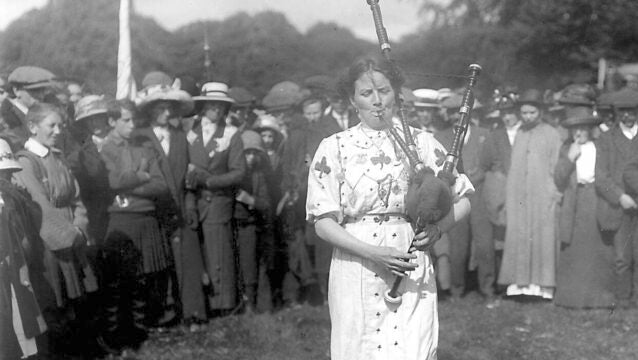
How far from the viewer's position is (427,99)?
9453 millimetres

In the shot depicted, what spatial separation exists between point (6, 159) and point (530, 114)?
5741 mm

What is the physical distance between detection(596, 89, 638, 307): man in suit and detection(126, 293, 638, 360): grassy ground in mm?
384

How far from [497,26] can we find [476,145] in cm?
846

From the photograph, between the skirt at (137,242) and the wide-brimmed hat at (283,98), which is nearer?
the skirt at (137,242)

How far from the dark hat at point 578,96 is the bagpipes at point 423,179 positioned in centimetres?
530

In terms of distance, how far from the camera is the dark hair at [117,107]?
6.69m

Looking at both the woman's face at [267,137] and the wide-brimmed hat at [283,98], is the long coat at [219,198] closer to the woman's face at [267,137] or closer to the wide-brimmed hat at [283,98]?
the woman's face at [267,137]

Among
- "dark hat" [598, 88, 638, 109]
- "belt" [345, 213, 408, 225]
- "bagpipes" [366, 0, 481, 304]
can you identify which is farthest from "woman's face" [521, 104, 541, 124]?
"belt" [345, 213, 408, 225]

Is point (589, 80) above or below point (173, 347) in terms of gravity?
above

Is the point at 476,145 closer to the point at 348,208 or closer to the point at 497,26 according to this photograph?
the point at 348,208

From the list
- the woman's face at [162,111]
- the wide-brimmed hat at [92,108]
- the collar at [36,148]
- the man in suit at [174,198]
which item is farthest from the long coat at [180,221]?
the collar at [36,148]

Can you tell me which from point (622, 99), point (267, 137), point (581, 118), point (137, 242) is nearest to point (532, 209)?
point (581, 118)

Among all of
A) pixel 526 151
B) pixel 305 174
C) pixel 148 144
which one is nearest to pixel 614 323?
pixel 526 151

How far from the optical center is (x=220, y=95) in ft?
26.9
